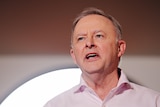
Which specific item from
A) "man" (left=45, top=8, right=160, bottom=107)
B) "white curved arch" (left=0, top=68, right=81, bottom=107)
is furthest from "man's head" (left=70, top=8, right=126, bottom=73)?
"white curved arch" (left=0, top=68, right=81, bottom=107)

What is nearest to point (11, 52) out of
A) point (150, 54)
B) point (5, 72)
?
point (5, 72)

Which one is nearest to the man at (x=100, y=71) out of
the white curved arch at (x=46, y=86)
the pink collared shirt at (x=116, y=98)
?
the pink collared shirt at (x=116, y=98)

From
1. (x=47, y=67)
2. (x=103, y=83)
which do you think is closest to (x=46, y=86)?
(x=47, y=67)

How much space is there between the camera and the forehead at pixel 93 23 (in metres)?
0.95

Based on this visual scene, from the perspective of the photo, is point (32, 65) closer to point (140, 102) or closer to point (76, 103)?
point (76, 103)

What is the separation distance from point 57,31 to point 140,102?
56cm

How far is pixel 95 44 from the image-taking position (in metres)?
0.92

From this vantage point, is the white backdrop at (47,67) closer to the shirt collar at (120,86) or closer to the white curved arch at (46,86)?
the white curved arch at (46,86)

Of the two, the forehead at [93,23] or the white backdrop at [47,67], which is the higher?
the forehead at [93,23]

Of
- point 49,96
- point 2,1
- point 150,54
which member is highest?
point 2,1

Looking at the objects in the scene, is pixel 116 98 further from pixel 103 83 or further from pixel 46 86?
pixel 46 86

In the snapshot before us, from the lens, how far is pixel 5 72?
1.26 m

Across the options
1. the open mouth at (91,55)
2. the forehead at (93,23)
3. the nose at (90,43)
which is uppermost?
the forehead at (93,23)

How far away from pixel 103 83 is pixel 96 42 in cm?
16
